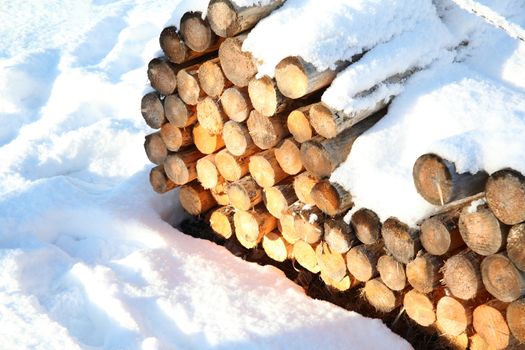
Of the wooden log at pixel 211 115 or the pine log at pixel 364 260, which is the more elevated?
the wooden log at pixel 211 115

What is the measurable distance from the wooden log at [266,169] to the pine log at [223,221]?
1.51 feet

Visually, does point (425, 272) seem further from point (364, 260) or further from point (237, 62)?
point (237, 62)

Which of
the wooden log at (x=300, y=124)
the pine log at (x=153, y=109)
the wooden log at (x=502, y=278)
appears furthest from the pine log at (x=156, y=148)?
the wooden log at (x=502, y=278)

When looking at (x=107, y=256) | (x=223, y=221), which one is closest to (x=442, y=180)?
(x=223, y=221)

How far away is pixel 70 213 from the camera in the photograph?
4.33 metres

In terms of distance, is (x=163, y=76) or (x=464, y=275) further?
(x=163, y=76)

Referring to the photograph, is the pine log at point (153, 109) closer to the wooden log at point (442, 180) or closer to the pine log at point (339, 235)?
the pine log at point (339, 235)

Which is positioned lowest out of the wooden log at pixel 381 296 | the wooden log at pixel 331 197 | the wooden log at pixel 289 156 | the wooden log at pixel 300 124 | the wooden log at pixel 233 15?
the wooden log at pixel 381 296

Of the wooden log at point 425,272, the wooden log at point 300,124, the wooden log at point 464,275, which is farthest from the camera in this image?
the wooden log at point 300,124

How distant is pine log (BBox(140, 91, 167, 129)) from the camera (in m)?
4.11

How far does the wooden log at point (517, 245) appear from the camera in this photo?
2.84 meters

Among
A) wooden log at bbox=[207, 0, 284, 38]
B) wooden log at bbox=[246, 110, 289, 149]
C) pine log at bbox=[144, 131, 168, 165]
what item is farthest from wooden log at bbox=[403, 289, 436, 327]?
pine log at bbox=[144, 131, 168, 165]

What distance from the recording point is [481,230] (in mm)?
2963

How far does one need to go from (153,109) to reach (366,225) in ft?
5.24
